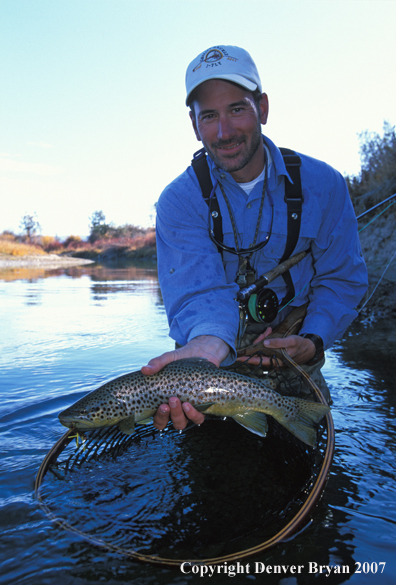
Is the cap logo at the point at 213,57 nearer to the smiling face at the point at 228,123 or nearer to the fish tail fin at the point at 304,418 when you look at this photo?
the smiling face at the point at 228,123

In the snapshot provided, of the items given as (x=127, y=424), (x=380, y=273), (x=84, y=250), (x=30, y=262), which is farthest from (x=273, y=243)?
(x=84, y=250)

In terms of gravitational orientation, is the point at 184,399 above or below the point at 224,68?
below

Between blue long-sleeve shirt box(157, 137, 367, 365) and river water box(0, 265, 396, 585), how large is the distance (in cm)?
108

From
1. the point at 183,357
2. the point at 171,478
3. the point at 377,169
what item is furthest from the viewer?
the point at 377,169

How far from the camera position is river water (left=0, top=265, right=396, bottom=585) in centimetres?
241

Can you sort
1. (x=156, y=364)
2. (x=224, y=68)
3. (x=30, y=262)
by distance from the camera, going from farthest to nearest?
1. (x=30, y=262)
2. (x=224, y=68)
3. (x=156, y=364)

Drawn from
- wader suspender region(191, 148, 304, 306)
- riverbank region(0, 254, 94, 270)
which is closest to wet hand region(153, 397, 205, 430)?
wader suspender region(191, 148, 304, 306)

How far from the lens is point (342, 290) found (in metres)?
3.95

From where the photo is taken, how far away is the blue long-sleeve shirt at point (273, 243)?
3.53 metres

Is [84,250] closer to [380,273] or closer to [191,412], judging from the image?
[380,273]

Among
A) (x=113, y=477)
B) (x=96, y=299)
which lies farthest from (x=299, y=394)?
(x=96, y=299)

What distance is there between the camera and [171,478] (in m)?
3.29

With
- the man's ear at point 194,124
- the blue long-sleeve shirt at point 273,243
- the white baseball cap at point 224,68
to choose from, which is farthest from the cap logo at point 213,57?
the blue long-sleeve shirt at point 273,243

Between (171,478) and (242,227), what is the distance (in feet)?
6.89
